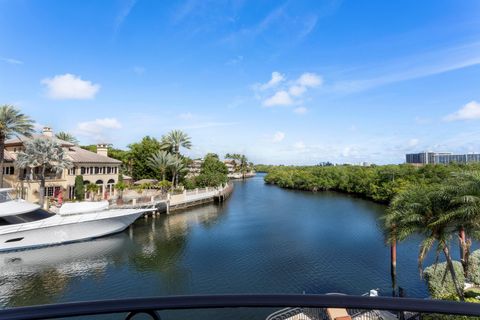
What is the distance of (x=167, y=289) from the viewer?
49.9 ft

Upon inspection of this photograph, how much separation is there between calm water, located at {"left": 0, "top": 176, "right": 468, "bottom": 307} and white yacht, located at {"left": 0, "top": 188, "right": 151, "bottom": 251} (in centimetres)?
81

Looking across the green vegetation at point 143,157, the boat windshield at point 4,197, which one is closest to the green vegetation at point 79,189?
the boat windshield at point 4,197

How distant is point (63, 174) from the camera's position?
32.2m

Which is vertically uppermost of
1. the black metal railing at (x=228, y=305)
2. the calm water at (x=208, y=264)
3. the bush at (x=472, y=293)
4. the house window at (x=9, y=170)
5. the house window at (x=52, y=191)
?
the house window at (x=9, y=170)

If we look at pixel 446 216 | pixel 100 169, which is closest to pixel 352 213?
pixel 446 216

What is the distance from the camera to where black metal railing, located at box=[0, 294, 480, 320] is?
1221 mm

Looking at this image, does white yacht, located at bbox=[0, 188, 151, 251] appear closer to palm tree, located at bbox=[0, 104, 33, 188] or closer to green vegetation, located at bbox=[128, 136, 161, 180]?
palm tree, located at bbox=[0, 104, 33, 188]

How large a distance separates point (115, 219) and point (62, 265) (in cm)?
675

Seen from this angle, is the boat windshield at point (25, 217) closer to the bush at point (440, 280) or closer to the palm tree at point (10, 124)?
the palm tree at point (10, 124)

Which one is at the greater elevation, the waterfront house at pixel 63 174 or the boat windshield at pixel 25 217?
the waterfront house at pixel 63 174

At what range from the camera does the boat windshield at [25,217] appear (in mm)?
20209

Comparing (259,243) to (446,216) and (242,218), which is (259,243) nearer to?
Result: (242,218)

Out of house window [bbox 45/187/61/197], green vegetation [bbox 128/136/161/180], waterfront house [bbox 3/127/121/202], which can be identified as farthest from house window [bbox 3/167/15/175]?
green vegetation [bbox 128/136/161/180]

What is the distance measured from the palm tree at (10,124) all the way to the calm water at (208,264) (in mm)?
12653
